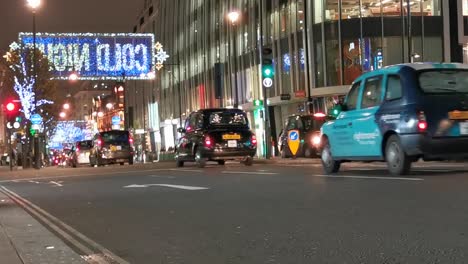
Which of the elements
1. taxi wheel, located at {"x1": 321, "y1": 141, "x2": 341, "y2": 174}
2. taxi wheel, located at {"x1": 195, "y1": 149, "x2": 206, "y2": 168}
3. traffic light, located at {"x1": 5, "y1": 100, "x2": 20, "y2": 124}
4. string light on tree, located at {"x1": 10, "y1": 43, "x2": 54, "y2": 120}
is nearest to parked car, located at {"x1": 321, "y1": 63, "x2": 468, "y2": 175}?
taxi wheel, located at {"x1": 321, "y1": 141, "x2": 341, "y2": 174}

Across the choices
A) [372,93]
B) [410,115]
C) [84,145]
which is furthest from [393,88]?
[84,145]

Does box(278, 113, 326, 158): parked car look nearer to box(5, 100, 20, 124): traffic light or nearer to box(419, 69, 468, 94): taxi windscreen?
box(419, 69, 468, 94): taxi windscreen

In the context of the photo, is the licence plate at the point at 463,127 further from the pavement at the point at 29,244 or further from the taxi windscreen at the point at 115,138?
the taxi windscreen at the point at 115,138

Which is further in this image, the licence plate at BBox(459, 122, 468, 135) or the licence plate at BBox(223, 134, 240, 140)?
the licence plate at BBox(223, 134, 240, 140)

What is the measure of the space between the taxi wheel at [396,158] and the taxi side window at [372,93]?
2.91 feet

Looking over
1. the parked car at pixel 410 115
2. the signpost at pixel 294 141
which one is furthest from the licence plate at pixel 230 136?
the parked car at pixel 410 115

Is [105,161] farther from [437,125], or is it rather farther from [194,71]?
[194,71]

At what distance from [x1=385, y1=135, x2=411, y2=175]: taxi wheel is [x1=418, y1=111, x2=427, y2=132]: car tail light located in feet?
1.91

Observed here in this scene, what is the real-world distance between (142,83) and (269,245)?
8290 centimetres

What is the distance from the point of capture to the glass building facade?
127 feet

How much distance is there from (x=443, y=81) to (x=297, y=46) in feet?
101

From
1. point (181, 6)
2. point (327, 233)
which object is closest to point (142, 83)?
Result: point (181, 6)

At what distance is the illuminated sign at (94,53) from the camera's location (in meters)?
44.5

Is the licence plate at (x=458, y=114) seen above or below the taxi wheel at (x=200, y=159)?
above
